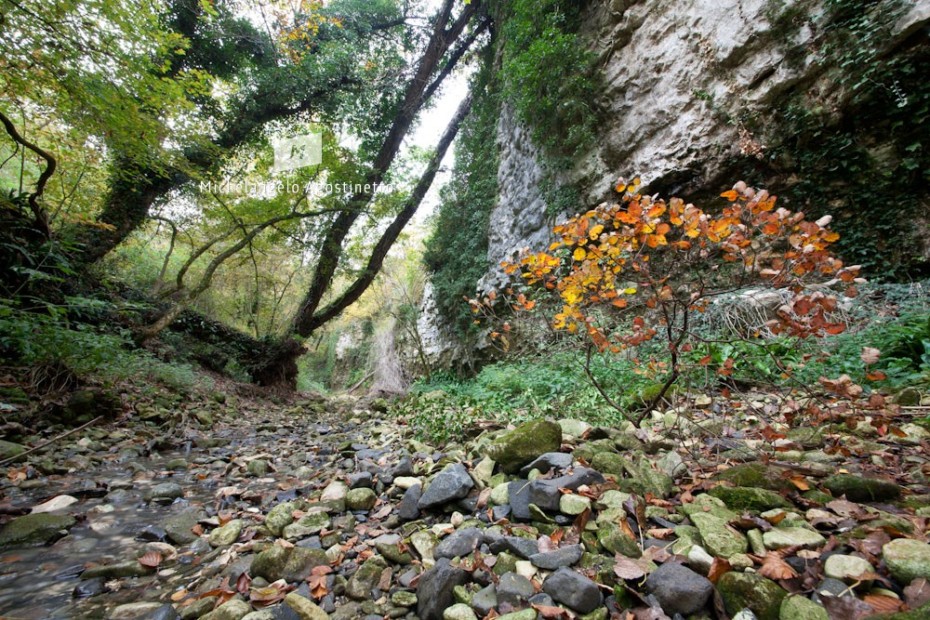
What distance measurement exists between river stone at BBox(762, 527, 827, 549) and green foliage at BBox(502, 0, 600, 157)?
6637 mm

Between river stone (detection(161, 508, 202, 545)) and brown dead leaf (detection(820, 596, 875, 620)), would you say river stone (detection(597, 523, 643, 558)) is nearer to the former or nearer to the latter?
brown dead leaf (detection(820, 596, 875, 620))

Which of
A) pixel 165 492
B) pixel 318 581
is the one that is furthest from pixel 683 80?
pixel 165 492

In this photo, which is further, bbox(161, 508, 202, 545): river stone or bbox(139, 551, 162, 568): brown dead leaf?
bbox(161, 508, 202, 545): river stone

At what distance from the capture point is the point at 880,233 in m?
4.37

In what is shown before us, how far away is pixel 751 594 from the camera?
1136 millimetres


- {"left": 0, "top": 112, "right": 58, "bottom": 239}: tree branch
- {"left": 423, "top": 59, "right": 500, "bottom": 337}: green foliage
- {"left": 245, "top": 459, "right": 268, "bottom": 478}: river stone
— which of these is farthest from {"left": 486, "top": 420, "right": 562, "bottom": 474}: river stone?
{"left": 423, "top": 59, "right": 500, "bottom": 337}: green foliage

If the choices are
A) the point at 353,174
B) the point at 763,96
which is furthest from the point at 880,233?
the point at 353,174

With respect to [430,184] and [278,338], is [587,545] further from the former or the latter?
[430,184]

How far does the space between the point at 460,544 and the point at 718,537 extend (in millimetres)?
1062

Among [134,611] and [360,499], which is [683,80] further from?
[134,611]

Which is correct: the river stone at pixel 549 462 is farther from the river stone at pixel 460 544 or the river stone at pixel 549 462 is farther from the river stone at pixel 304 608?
the river stone at pixel 304 608

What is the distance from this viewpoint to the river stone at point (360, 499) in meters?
2.35

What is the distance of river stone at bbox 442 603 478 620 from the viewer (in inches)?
51.1

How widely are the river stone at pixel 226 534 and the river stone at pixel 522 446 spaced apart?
62.0 inches
